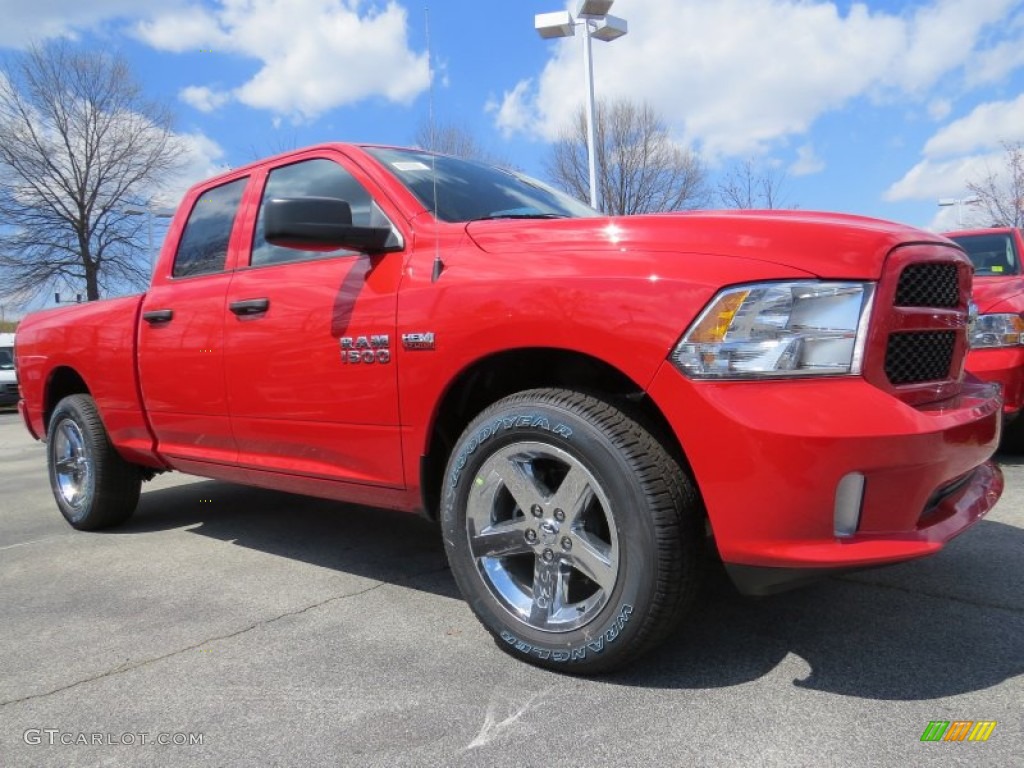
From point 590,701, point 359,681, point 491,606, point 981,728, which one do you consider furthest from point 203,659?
point 981,728

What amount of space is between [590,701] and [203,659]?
1.36m

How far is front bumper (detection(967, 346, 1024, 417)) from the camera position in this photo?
4.89 meters

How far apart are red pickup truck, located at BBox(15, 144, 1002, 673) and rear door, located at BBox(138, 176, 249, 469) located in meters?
0.05

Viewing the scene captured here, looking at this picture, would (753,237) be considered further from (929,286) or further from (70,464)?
(70,464)

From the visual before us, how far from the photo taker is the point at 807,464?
201 centimetres

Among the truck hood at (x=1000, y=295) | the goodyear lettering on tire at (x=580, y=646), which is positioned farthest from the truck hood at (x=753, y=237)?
the truck hood at (x=1000, y=295)

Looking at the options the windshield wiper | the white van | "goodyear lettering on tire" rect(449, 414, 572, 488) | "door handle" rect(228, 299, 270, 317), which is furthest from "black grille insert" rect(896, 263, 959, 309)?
the white van

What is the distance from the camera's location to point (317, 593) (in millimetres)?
3359

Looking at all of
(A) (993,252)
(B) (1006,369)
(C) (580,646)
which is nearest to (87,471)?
(C) (580,646)

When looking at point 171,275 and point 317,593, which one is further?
point 171,275

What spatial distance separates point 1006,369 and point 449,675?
13.7 feet

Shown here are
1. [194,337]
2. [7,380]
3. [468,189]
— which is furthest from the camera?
[7,380]

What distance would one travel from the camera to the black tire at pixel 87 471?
4.56 m

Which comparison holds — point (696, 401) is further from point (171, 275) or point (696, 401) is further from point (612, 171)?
point (612, 171)
